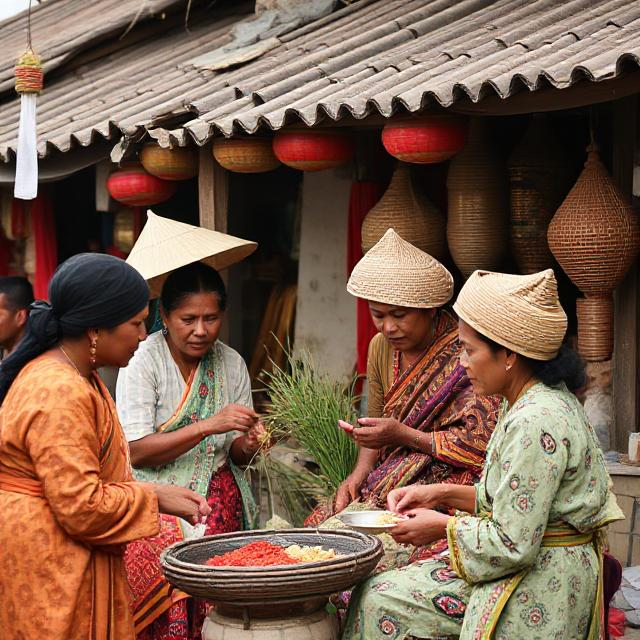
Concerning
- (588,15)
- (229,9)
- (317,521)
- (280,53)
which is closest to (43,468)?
(317,521)

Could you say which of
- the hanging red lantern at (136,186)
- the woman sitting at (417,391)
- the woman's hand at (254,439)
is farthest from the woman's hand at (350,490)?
the hanging red lantern at (136,186)

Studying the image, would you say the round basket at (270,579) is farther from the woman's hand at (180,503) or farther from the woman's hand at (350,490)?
the woman's hand at (350,490)

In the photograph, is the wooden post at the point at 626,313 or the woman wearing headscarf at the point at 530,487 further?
the wooden post at the point at 626,313

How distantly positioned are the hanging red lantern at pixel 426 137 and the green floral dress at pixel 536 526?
1916mm

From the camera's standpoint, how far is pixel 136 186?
6785mm

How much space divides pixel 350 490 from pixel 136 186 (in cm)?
252

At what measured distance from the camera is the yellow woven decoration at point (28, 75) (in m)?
6.89

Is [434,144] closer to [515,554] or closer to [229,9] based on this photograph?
[515,554]

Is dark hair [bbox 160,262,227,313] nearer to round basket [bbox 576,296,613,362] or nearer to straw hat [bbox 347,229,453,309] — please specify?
Result: straw hat [bbox 347,229,453,309]

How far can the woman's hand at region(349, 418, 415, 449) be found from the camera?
185 inches

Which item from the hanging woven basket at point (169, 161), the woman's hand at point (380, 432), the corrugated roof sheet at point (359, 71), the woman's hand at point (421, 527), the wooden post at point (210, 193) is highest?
the corrugated roof sheet at point (359, 71)

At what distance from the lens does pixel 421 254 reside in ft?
16.4

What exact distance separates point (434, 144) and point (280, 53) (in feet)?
6.30

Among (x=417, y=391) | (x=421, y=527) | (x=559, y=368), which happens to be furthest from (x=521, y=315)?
(x=417, y=391)
